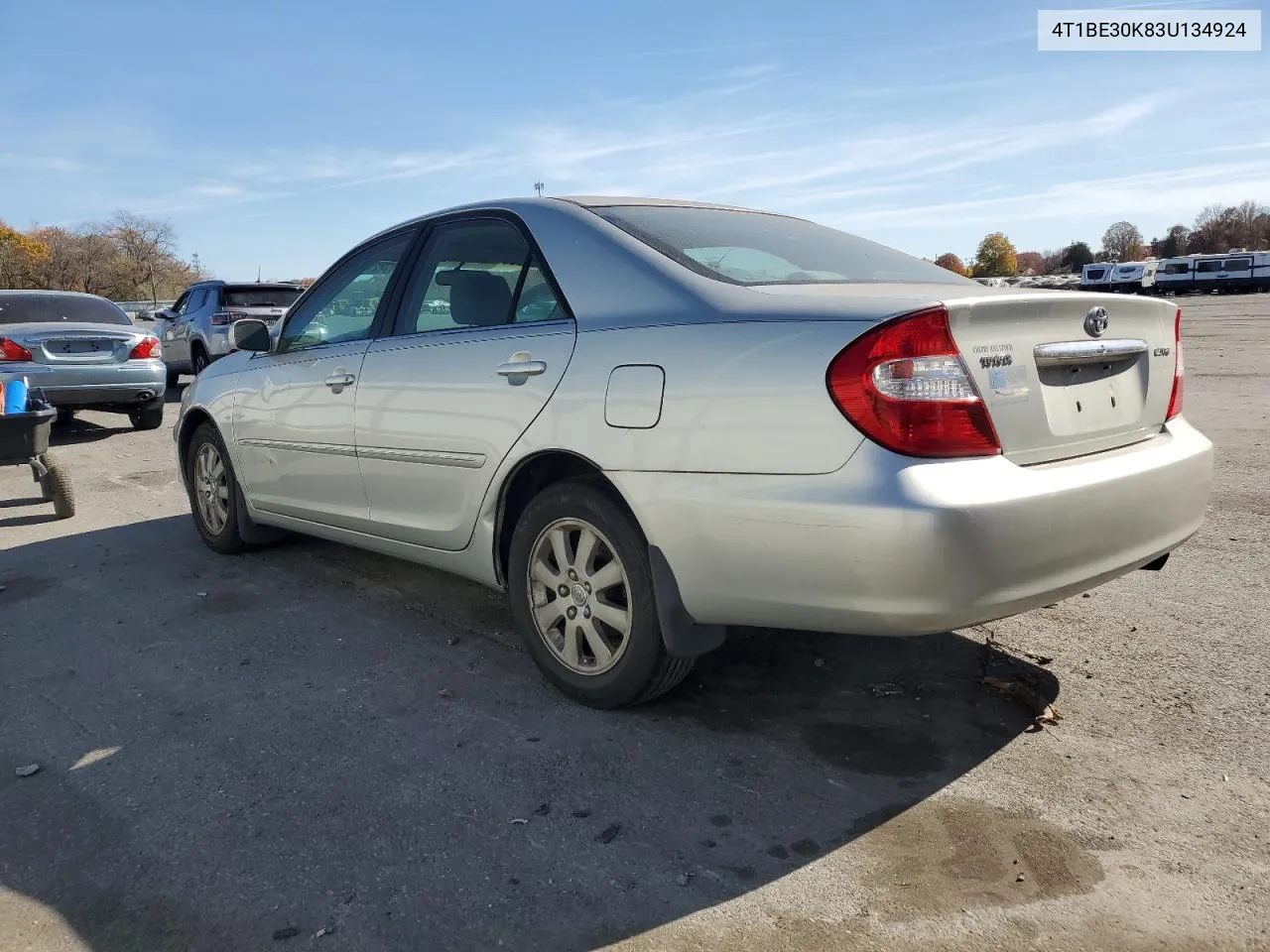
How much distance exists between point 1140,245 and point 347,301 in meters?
148

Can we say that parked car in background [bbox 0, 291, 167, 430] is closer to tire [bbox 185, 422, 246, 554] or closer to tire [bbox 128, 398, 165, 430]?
tire [bbox 128, 398, 165, 430]

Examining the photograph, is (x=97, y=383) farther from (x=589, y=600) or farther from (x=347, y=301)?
(x=589, y=600)

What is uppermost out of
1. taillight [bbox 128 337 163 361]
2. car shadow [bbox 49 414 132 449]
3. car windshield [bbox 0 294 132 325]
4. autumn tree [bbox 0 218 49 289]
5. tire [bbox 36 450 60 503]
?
autumn tree [bbox 0 218 49 289]

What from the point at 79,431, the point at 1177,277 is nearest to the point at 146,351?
the point at 79,431

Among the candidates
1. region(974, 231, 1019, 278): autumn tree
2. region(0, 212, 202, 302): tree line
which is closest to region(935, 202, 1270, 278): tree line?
region(974, 231, 1019, 278): autumn tree

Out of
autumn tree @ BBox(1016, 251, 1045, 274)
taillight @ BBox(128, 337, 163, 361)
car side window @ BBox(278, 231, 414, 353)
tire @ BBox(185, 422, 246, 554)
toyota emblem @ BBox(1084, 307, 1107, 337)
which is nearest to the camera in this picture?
toyota emblem @ BBox(1084, 307, 1107, 337)

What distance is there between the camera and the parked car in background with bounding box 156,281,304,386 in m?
14.5

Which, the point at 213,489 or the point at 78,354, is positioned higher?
the point at 78,354

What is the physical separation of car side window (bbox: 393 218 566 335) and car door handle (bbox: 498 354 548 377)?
0.17 meters

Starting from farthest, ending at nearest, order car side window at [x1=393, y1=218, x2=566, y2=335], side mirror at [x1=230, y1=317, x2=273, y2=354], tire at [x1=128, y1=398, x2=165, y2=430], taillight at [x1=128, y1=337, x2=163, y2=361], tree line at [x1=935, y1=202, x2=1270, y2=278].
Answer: tree line at [x1=935, y1=202, x2=1270, y2=278] < tire at [x1=128, y1=398, x2=165, y2=430] < taillight at [x1=128, y1=337, x2=163, y2=361] < side mirror at [x1=230, y1=317, x2=273, y2=354] < car side window at [x1=393, y1=218, x2=566, y2=335]

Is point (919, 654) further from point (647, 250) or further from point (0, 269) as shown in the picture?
point (0, 269)

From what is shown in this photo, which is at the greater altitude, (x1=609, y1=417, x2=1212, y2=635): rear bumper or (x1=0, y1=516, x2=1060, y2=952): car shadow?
(x1=609, y1=417, x2=1212, y2=635): rear bumper

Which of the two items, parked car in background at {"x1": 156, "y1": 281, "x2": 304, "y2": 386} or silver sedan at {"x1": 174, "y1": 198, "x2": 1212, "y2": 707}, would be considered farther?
parked car in background at {"x1": 156, "y1": 281, "x2": 304, "y2": 386}

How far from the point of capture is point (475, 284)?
3.77 meters
